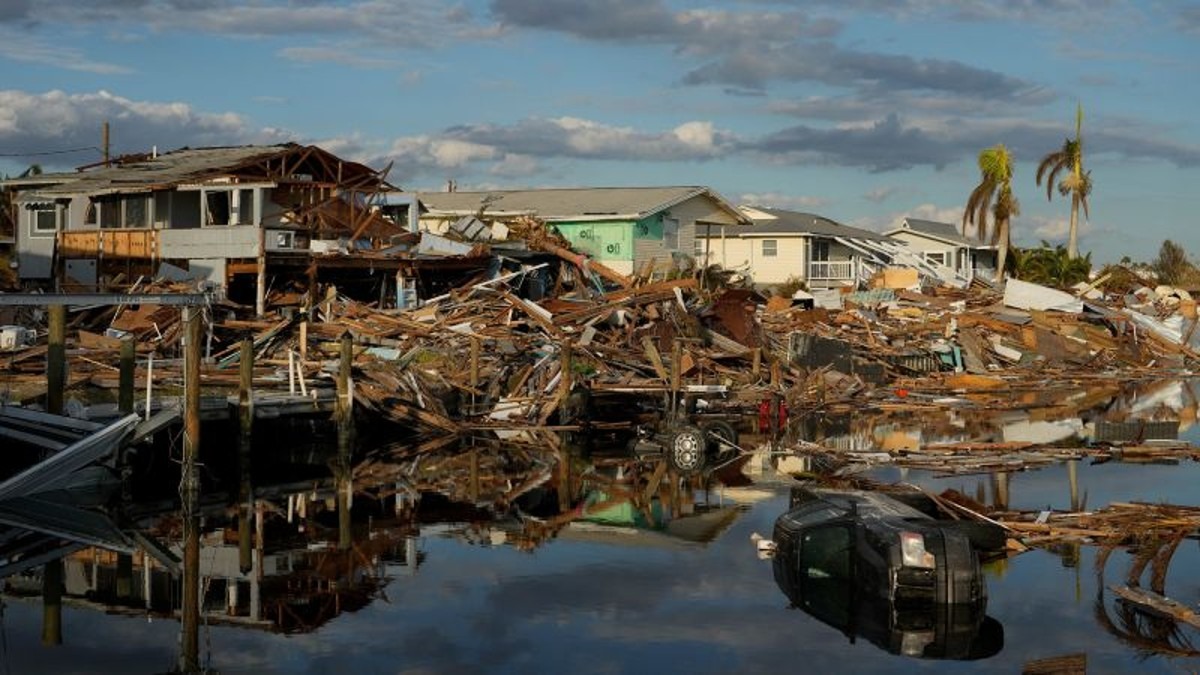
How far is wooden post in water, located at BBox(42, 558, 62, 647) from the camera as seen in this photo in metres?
17.3

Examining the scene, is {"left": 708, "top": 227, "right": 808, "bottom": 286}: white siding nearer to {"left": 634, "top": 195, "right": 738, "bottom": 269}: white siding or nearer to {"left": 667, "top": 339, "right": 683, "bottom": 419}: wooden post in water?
{"left": 634, "top": 195, "right": 738, "bottom": 269}: white siding

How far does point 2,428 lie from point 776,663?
14.1 m

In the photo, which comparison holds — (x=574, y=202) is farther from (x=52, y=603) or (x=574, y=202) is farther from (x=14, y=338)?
(x=52, y=603)

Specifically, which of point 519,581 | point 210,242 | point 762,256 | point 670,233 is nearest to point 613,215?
point 670,233

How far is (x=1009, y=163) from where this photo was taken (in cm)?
7488

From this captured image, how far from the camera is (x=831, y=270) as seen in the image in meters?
67.9

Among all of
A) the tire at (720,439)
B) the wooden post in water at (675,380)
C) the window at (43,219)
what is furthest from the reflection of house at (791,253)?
the tire at (720,439)

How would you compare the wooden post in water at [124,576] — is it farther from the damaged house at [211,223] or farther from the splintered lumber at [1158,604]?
the damaged house at [211,223]

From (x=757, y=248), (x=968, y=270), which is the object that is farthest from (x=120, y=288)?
(x=968, y=270)

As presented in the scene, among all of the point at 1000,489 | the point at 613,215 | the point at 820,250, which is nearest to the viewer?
the point at 1000,489

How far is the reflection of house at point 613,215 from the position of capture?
55688mm

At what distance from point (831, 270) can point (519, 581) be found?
4970 cm

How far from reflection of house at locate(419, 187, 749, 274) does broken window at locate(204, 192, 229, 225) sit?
11963 mm

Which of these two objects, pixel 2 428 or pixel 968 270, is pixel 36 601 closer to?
pixel 2 428
